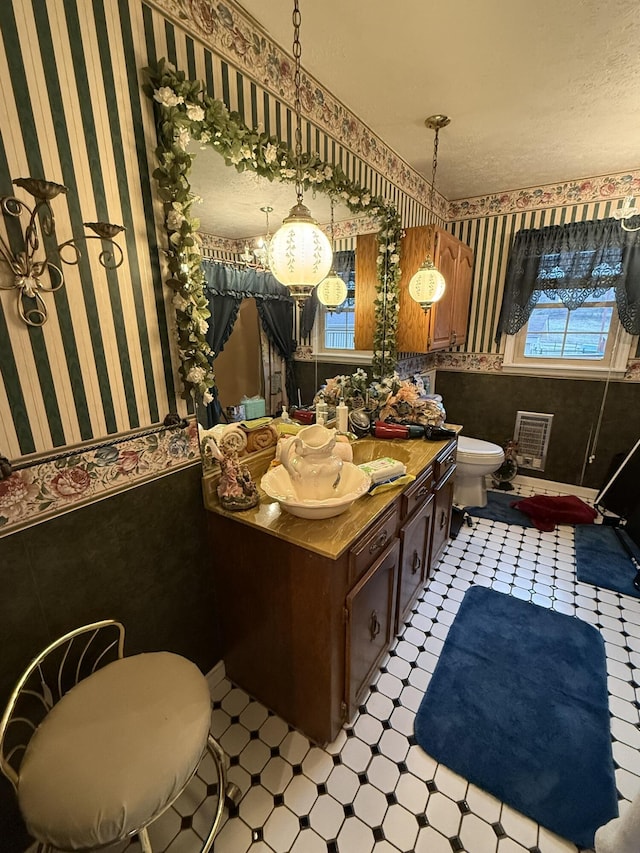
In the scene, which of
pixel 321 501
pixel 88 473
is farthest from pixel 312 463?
→ pixel 88 473

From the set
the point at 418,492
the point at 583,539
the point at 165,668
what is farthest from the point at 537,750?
the point at 583,539

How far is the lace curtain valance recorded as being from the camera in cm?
281

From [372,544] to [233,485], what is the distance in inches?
22.3

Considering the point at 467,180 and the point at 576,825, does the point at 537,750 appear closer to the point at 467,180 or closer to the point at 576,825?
the point at 576,825

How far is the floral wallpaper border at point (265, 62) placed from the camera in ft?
3.84

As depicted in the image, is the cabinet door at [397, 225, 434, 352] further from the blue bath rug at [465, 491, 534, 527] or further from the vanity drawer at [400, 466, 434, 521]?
the blue bath rug at [465, 491, 534, 527]

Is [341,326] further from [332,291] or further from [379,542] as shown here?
[379,542]

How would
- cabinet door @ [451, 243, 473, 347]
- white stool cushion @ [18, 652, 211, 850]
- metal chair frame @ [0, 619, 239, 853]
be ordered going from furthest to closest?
1. cabinet door @ [451, 243, 473, 347]
2. metal chair frame @ [0, 619, 239, 853]
3. white stool cushion @ [18, 652, 211, 850]

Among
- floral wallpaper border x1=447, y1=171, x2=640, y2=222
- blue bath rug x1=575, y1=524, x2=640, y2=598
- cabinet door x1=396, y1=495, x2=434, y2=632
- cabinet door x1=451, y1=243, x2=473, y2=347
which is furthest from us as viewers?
cabinet door x1=451, y1=243, x2=473, y2=347

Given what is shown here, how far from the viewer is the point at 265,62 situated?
1422 mm

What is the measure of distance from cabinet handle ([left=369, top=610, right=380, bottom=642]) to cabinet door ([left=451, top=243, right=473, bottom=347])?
2.40 meters

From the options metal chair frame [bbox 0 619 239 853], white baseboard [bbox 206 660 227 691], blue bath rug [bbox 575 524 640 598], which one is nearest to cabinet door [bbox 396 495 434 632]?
white baseboard [bbox 206 660 227 691]

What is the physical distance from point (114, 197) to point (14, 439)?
74 centimetres

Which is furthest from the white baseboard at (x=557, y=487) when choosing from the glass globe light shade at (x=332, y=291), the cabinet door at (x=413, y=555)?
the glass globe light shade at (x=332, y=291)
